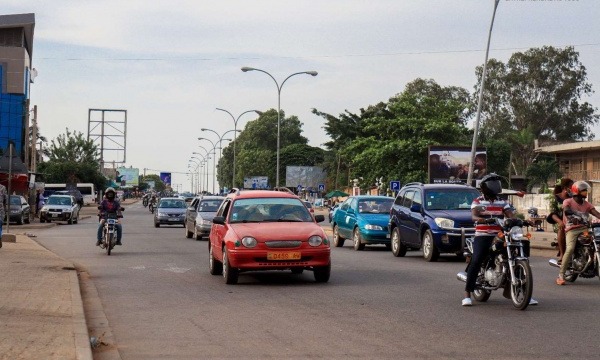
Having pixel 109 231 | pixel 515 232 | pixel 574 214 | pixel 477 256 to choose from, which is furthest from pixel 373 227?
pixel 515 232

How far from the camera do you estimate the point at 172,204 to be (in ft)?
152

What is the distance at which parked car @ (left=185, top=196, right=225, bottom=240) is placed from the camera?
106 ft

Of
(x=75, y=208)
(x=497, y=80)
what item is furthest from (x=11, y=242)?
(x=497, y=80)

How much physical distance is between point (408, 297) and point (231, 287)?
3.16 metres

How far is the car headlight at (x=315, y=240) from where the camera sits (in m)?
15.7

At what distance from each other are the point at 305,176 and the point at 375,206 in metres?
91.5

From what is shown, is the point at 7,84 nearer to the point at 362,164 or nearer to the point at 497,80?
the point at 362,164

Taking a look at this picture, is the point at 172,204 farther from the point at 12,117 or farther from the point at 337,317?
the point at 12,117

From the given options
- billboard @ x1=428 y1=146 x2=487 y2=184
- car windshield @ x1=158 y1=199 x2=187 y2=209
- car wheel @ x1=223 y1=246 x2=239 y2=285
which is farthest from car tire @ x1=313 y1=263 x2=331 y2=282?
billboard @ x1=428 y1=146 x2=487 y2=184

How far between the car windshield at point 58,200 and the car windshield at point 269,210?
121 feet

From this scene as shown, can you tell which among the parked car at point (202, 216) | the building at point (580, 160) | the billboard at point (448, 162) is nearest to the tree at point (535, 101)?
the building at point (580, 160)

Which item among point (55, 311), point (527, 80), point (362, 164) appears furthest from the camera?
point (527, 80)

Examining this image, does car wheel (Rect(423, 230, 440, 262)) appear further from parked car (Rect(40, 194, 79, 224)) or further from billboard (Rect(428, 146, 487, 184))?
billboard (Rect(428, 146, 487, 184))

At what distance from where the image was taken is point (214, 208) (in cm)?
3328
